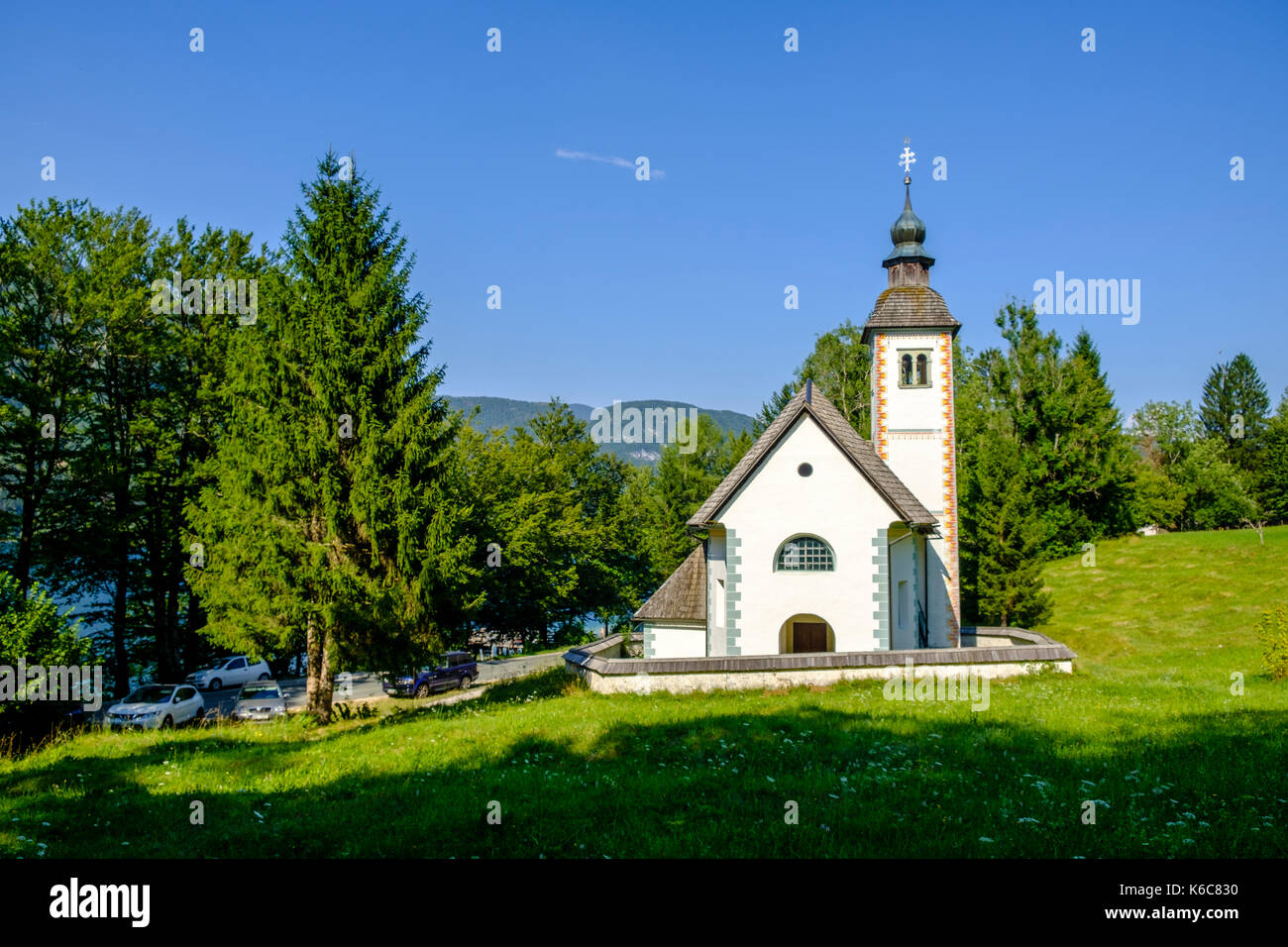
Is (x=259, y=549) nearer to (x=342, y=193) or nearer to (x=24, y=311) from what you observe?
(x=342, y=193)

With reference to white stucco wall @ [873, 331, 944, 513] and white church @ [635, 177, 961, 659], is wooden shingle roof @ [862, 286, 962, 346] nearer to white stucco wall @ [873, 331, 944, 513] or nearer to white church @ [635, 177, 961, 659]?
white stucco wall @ [873, 331, 944, 513]

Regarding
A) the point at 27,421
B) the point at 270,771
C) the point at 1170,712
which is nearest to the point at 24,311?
the point at 27,421

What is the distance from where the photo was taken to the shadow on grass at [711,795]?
23.8 feet

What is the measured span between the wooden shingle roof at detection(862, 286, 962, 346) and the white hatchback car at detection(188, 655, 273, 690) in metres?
27.4

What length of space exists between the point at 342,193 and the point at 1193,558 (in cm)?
4745

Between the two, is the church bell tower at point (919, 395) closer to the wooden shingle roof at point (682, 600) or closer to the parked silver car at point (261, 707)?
the wooden shingle roof at point (682, 600)

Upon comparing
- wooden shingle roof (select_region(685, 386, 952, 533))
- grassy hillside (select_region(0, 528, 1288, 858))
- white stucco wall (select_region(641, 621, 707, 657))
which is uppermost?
wooden shingle roof (select_region(685, 386, 952, 533))

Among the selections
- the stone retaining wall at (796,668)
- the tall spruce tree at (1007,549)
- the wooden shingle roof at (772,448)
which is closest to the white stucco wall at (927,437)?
the wooden shingle roof at (772,448)

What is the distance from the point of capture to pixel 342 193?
17797 mm

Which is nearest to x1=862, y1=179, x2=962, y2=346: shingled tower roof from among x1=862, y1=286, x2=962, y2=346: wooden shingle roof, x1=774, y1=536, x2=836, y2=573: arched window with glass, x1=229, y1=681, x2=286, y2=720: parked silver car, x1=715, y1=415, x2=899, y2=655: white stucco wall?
x1=862, y1=286, x2=962, y2=346: wooden shingle roof

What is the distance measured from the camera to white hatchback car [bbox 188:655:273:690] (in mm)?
31219

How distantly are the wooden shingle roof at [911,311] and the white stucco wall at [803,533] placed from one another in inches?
295

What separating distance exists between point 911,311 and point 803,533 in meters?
10.2

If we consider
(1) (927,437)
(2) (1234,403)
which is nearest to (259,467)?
(1) (927,437)
